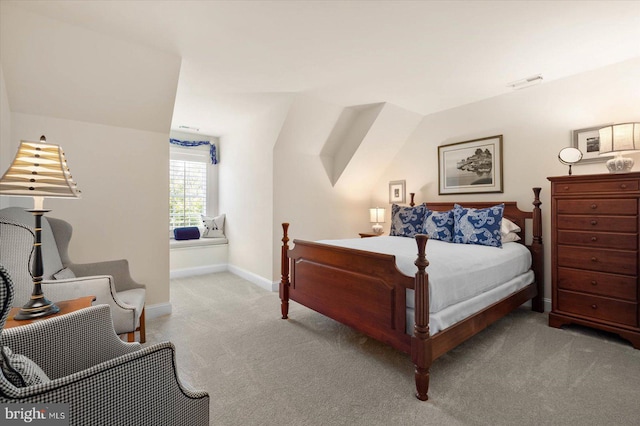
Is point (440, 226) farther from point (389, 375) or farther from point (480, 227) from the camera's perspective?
point (389, 375)

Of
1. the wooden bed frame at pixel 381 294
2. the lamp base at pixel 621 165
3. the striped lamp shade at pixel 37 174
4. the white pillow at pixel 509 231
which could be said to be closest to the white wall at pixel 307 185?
the wooden bed frame at pixel 381 294

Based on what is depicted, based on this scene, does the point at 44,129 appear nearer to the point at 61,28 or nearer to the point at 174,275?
the point at 61,28

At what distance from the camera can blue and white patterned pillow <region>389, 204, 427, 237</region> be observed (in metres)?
3.60

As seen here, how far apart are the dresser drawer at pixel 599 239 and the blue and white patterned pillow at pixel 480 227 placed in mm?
505

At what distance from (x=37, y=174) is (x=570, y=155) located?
161 inches

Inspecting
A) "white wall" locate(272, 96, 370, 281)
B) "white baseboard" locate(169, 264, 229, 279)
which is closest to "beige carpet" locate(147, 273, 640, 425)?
"white wall" locate(272, 96, 370, 281)

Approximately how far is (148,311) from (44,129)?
6.00 feet

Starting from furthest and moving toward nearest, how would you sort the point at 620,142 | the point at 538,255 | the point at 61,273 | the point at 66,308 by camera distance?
the point at 538,255 → the point at 620,142 → the point at 61,273 → the point at 66,308

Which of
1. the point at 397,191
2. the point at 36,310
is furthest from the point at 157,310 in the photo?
the point at 397,191

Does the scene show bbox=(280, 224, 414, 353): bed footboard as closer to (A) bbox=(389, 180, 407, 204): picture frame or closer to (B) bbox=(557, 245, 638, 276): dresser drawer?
(B) bbox=(557, 245, 638, 276): dresser drawer

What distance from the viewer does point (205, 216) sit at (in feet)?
17.4

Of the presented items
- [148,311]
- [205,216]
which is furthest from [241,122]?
[148,311]

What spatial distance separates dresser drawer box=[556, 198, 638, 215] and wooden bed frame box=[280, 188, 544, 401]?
48 centimetres

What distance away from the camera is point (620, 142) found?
2402mm
